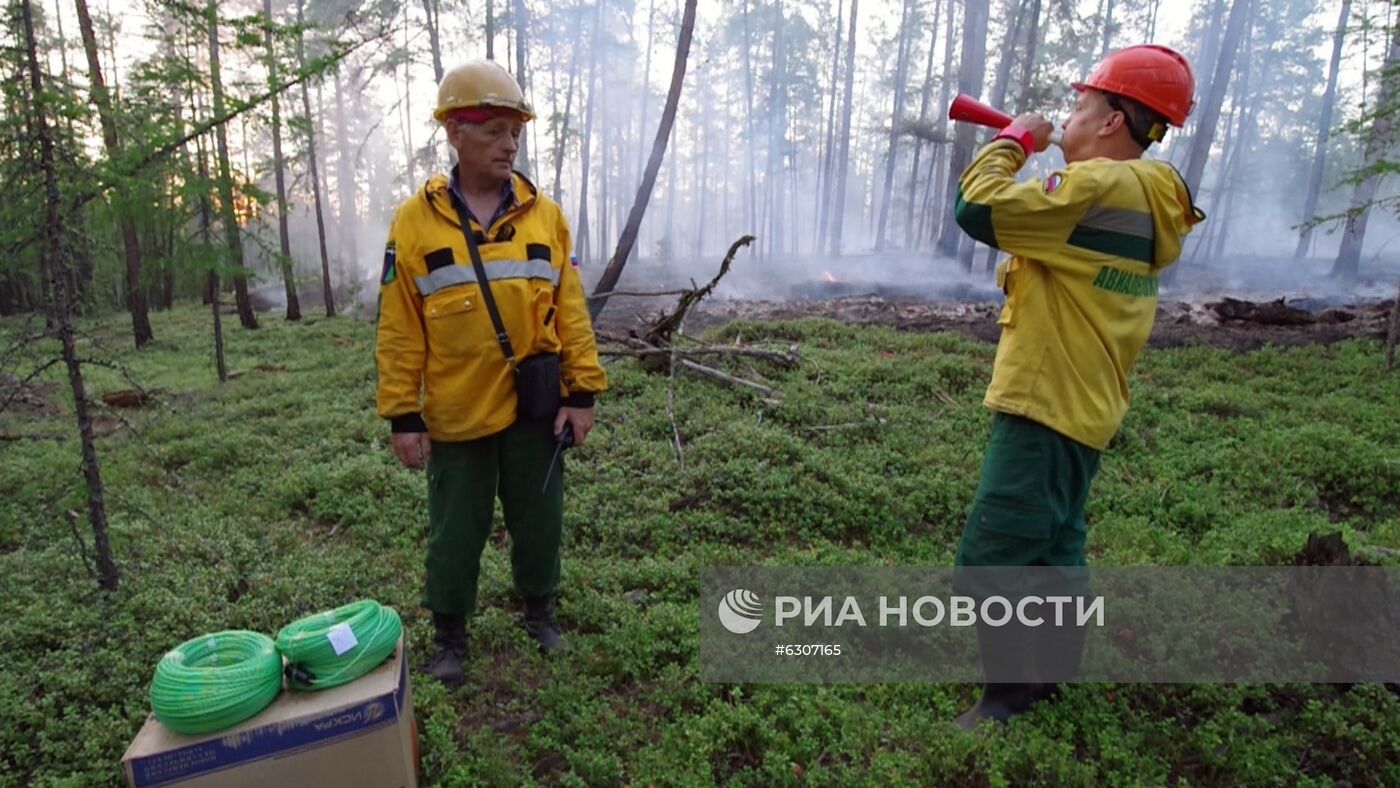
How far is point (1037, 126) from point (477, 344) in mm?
2290

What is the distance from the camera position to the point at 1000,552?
8.06 ft

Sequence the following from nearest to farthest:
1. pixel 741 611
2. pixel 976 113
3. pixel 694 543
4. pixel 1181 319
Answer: pixel 976 113
pixel 741 611
pixel 694 543
pixel 1181 319

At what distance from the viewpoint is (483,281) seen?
281 centimetres

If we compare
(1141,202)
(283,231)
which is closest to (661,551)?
(1141,202)

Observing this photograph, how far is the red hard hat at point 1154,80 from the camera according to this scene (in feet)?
7.56

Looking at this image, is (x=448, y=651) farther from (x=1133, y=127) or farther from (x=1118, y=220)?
(x=1133, y=127)

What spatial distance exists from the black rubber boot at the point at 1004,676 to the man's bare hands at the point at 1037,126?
1.79 meters

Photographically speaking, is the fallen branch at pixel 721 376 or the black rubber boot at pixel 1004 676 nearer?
the black rubber boot at pixel 1004 676

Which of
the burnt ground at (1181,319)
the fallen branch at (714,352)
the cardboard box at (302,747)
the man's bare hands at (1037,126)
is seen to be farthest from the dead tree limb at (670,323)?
the cardboard box at (302,747)

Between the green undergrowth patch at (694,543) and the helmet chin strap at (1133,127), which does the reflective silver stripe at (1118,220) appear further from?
the green undergrowth patch at (694,543)

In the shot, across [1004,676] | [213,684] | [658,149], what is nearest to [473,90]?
[213,684]

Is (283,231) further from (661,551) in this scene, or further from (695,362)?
(661,551)

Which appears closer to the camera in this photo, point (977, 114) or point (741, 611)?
point (977, 114)

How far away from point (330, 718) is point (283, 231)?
19015mm
